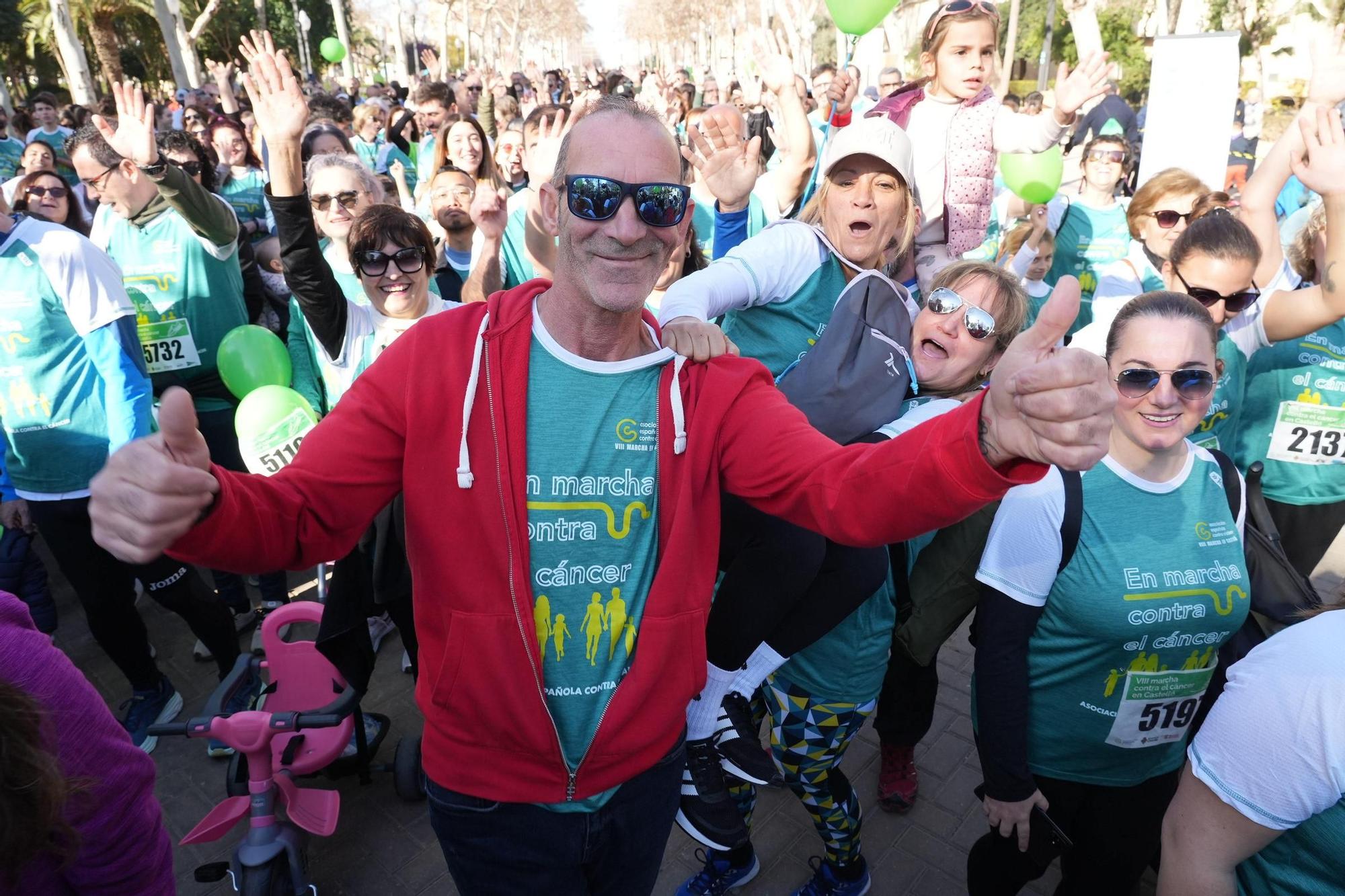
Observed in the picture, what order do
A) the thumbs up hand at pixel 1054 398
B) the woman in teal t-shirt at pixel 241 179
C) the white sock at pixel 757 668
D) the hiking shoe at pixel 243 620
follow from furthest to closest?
the woman in teal t-shirt at pixel 241 179 → the hiking shoe at pixel 243 620 → the white sock at pixel 757 668 → the thumbs up hand at pixel 1054 398

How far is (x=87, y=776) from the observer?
153 cm

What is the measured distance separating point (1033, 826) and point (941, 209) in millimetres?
2714

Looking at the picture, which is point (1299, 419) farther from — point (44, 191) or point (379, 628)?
point (44, 191)

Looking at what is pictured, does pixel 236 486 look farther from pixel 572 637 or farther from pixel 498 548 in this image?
pixel 572 637

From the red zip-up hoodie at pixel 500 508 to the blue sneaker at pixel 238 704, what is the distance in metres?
1.59

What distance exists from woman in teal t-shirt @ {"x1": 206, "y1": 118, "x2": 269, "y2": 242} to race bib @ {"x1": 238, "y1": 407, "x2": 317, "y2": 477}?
3.76m

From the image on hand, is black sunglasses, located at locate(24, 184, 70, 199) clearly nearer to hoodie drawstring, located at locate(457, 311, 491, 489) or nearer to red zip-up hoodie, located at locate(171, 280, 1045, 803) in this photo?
red zip-up hoodie, located at locate(171, 280, 1045, 803)

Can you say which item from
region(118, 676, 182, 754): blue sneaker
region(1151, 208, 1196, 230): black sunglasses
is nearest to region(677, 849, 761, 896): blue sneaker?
region(118, 676, 182, 754): blue sneaker

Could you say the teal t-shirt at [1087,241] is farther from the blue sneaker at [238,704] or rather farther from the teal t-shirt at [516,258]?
the blue sneaker at [238,704]

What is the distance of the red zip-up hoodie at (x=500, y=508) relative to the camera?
1.61 meters

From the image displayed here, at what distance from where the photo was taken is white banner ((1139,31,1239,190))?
20.4 feet

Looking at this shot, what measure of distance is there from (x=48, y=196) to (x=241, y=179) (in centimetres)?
190

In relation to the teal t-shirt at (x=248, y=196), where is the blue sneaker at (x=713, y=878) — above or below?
below

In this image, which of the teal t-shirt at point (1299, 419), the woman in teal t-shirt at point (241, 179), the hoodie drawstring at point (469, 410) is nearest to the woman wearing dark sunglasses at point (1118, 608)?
the hoodie drawstring at point (469, 410)
